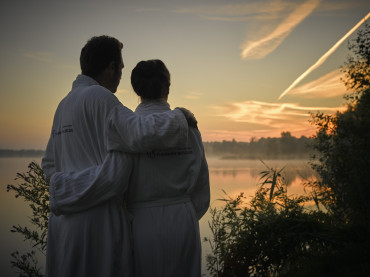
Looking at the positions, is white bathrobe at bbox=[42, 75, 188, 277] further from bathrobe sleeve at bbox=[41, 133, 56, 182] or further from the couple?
bathrobe sleeve at bbox=[41, 133, 56, 182]

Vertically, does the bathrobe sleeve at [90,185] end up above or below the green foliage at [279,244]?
above

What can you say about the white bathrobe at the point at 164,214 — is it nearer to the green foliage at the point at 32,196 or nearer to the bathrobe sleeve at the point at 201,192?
the bathrobe sleeve at the point at 201,192

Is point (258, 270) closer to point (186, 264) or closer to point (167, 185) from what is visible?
point (186, 264)

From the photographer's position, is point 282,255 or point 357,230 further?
point 282,255

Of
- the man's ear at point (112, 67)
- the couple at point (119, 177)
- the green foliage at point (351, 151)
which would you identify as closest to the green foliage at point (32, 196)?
the couple at point (119, 177)

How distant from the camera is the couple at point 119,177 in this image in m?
1.77

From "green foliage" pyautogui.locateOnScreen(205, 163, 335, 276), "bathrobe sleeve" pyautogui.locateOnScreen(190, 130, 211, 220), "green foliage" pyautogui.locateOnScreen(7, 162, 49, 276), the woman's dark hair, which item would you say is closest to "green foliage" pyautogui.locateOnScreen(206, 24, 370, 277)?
"green foliage" pyautogui.locateOnScreen(205, 163, 335, 276)

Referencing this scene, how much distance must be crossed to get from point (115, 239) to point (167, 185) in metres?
0.44

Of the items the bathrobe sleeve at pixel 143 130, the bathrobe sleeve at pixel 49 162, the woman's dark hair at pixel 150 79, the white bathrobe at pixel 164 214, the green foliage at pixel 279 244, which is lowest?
the green foliage at pixel 279 244

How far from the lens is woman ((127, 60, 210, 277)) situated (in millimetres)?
1887

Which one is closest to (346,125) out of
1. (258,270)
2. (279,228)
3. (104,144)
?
(279,228)

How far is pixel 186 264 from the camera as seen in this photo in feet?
6.44

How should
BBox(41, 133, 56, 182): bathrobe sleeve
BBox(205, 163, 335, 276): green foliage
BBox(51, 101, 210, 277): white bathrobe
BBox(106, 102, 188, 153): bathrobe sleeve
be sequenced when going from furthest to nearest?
1. BBox(205, 163, 335, 276): green foliage
2. BBox(41, 133, 56, 182): bathrobe sleeve
3. BBox(51, 101, 210, 277): white bathrobe
4. BBox(106, 102, 188, 153): bathrobe sleeve

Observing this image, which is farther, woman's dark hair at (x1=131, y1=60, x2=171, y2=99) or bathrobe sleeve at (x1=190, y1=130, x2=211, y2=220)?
bathrobe sleeve at (x1=190, y1=130, x2=211, y2=220)
